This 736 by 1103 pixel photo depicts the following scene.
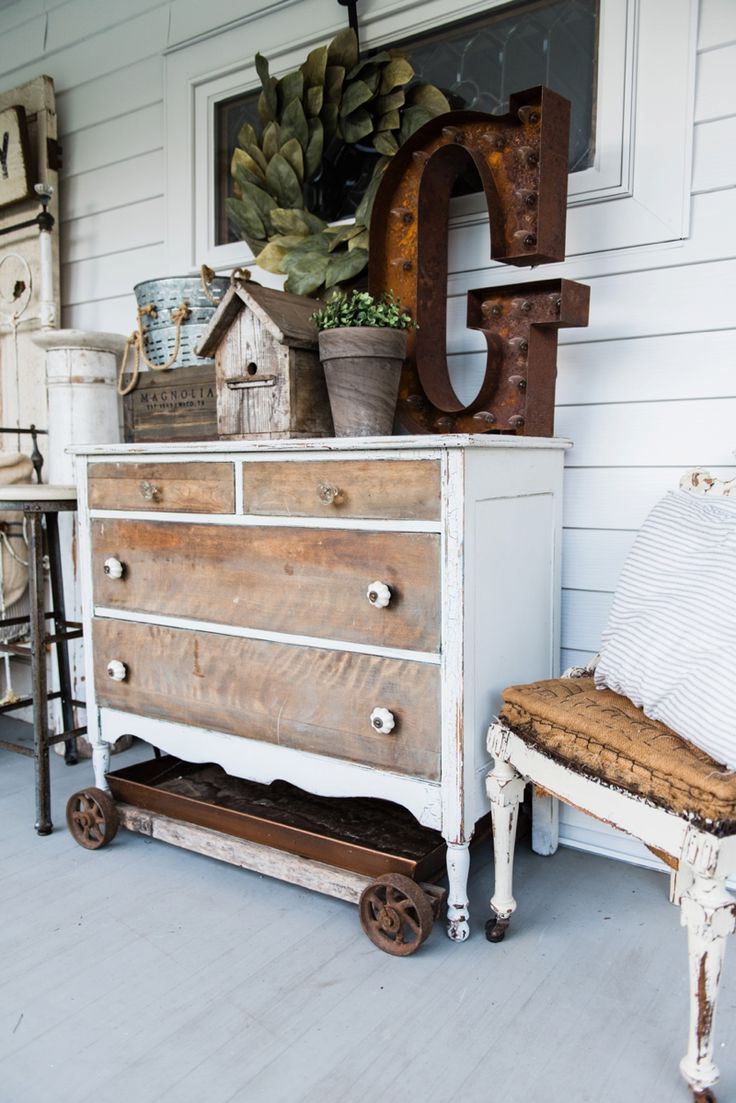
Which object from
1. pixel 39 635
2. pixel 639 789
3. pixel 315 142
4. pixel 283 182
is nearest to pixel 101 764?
pixel 39 635

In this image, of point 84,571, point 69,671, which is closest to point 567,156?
point 84,571

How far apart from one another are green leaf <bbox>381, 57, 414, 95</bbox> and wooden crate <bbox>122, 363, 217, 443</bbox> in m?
0.86

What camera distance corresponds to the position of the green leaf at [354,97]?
226cm

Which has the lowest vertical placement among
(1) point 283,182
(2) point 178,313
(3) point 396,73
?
(2) point 178,313

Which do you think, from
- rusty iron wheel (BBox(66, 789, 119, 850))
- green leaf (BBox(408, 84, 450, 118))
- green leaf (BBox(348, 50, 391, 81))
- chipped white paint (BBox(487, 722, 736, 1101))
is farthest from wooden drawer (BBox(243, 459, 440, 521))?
green leaf (BBox(348, 50, 391, 81))

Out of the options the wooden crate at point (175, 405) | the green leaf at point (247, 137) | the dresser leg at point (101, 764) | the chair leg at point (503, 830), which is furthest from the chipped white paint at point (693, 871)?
the green leaf at point (247, 137)

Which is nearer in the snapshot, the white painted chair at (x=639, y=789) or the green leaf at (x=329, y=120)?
the white painted chair at (x=639, y=789)

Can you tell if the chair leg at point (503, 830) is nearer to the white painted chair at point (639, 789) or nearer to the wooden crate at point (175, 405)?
the white painted chair at point (639, 789)

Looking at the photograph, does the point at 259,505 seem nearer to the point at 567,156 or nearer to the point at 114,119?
the point at 567,156

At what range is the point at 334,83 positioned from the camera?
2.31 meters

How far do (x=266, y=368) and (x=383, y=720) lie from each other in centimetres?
85

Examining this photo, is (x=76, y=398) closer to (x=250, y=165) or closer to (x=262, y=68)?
(x=250, y=165)

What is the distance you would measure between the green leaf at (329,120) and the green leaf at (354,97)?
0.07ft

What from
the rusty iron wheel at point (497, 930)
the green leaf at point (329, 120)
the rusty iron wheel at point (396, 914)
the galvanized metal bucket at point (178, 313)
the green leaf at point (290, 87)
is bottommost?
the rusty iron wheel at point (497, 930)
